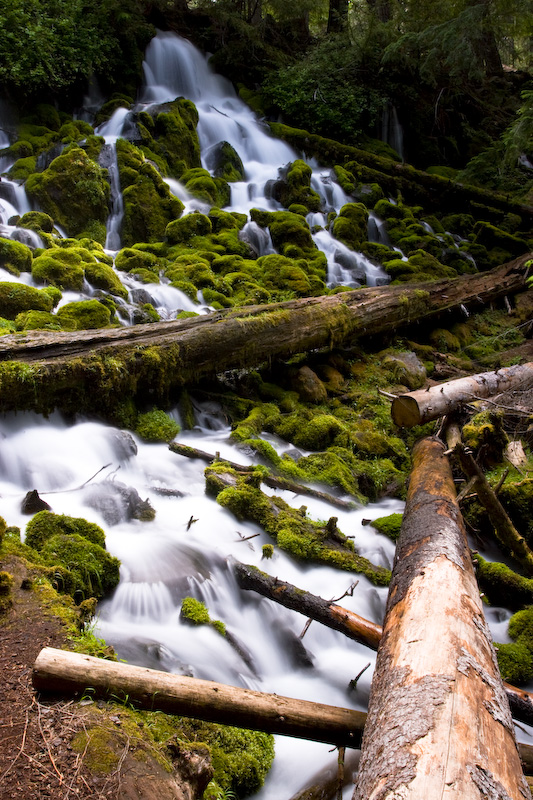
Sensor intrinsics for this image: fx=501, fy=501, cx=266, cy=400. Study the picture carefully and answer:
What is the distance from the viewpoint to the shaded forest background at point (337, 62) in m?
13.8

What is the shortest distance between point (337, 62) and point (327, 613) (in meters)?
21.3

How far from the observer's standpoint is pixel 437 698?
2.09 metres

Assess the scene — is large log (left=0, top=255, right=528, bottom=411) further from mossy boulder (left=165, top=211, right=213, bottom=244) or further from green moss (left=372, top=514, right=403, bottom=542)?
mossy boulder (left=165, top=211, right=213, bottom=244)

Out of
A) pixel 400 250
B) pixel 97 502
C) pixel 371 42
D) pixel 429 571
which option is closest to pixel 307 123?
pixel 371 42

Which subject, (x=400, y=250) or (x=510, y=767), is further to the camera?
(x=400, y=250)

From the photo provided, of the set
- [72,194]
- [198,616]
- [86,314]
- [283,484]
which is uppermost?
[72,194]

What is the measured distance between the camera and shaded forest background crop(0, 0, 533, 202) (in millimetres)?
13758

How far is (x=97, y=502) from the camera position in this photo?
4898 millimetres

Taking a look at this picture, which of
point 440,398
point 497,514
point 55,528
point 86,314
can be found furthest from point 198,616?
point 86,314

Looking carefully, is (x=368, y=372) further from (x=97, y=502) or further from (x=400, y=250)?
(x=400, y=250)

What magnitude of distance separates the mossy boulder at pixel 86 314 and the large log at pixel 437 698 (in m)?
5.73

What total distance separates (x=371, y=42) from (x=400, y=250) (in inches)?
411

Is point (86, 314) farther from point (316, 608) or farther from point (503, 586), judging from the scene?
point (503, 586)

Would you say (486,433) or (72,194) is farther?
(72,194)
